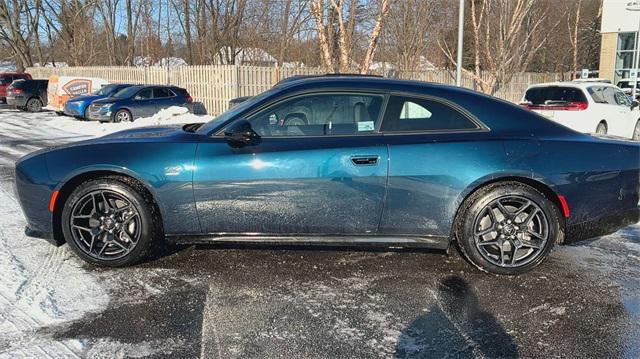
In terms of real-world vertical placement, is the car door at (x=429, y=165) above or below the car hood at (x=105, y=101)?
below

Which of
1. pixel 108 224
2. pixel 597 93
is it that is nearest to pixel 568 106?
pixel 597 93

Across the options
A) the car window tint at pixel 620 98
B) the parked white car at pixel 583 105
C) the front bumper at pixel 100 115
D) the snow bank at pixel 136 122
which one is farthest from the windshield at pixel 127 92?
the car window tint at pixel 620 98

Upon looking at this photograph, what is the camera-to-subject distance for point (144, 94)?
18.2 meters

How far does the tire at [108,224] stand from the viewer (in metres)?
4.10

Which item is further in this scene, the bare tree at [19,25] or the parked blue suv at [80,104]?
the bare tree at [19,25]

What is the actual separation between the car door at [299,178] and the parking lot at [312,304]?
47 cm

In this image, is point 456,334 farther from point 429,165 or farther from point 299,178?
point 299,178

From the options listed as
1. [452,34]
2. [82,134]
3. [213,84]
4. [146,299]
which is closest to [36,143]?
[82,134]

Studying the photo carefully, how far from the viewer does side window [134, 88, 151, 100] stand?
59.2 feet

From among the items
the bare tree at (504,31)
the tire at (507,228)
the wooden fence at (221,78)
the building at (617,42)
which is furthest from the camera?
the building at (617,42)

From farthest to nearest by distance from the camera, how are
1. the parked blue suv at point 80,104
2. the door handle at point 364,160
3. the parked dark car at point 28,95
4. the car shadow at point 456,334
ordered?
1. the parked dark car at point 28,95
2. the parked blue suv at point 80,104
3. the door handle at point 364,160
4. the car shadow at point 456,334

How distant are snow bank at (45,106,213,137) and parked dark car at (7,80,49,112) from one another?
7432 millimetres

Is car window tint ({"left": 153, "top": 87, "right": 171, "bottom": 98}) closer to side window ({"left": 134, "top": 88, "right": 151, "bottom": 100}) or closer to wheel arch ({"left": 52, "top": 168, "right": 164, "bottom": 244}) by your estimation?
side window ({"left": 134, "top": 88, "right": 151, "bottom": 100})

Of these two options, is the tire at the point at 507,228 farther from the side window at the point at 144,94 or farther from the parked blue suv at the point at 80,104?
the parked blue suv at the point at 80,104
